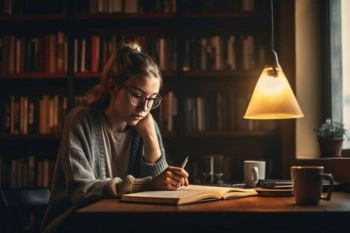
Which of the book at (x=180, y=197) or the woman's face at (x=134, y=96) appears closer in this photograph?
the book at (x=180, y=197)

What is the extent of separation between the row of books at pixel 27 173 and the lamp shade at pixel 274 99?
1.78 m

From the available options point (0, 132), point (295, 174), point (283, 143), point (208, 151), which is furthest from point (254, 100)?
point (0, 132)

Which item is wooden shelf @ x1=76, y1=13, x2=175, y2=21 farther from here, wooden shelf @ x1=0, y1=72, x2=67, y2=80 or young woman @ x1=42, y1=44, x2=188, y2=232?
young woman @ x1=42, y1=44, x2=188, y2=232

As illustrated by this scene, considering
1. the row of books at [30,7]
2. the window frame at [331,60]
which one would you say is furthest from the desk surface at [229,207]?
the row of books at [30,7]

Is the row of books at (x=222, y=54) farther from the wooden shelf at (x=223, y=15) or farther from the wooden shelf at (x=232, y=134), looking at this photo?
the wooden shelf at (x=232, y=134)

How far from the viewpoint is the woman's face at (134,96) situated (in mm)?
1967

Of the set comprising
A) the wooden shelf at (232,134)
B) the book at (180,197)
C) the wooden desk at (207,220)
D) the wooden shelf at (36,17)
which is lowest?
the wooden desk at (207,220)

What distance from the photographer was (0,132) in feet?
11.1

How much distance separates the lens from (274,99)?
2006 millimetres

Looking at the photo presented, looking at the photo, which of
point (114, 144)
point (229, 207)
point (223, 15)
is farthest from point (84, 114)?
point (223, 15)

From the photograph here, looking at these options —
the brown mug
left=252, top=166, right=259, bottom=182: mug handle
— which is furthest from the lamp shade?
the brown mug

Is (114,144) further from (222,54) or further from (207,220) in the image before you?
(222,54)

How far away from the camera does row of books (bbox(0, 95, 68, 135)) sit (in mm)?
3391

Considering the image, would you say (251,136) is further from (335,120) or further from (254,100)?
(254,100)
